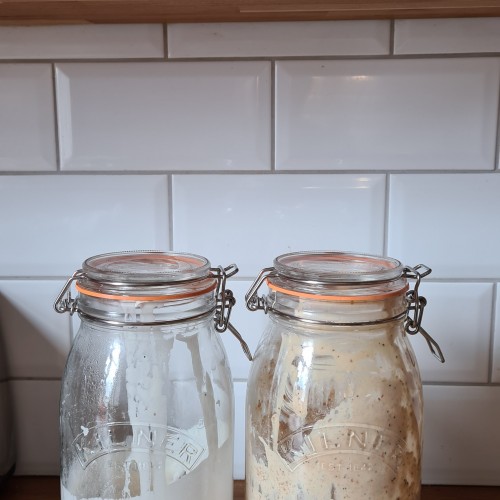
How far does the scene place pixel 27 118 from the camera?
0.60 meters

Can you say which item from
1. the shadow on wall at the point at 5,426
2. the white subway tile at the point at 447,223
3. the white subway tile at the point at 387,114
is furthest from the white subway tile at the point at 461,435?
the shadow on wall at the point at 5,426

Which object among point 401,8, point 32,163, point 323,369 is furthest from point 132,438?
point 401,8

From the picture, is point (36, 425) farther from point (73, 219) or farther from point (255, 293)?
point (255, 293)

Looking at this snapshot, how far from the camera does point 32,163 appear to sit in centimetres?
61

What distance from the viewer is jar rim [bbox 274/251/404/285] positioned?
1.38ft

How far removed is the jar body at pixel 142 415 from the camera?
46 cm

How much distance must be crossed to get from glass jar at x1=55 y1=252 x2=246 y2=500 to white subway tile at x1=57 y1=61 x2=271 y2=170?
0.16 meters

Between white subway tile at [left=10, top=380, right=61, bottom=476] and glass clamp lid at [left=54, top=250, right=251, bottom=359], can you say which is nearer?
glass clamp lid at [left=54, top=250, right=251, bottom=359]

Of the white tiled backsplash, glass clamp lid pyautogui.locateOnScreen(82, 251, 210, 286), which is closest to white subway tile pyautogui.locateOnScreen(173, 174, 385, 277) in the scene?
the white tiled backsplash

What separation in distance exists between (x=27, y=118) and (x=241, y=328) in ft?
1.02

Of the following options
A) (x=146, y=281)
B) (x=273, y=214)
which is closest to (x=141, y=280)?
(x=146, y=281)

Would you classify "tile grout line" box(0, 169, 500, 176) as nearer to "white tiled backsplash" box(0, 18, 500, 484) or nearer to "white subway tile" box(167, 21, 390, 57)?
"white tiled backsplash" box(0, 18, 500, 484)

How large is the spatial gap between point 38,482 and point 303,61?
54 centimetres

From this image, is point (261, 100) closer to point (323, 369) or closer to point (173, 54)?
point (173, 54)
